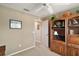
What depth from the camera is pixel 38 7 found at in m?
1.76

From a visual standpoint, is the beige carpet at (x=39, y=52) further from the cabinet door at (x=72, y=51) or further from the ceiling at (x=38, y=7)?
the ceiling at (x=38, y=7)

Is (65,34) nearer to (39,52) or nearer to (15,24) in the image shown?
(39,52)

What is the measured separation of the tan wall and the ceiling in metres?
0.08

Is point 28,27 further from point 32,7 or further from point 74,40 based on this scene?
point 74,40

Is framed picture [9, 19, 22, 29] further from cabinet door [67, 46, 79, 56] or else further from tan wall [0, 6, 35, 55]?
cabinet door [67, 46, 79, 56]

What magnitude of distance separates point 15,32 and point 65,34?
974 mm

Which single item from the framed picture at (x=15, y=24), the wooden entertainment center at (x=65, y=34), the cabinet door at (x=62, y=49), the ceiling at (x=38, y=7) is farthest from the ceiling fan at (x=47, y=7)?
the cabinet door at (x=62, y=49)

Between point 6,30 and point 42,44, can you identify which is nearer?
point 6,30

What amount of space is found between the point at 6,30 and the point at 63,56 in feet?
3.78

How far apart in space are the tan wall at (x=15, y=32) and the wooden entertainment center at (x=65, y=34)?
1.48 feet

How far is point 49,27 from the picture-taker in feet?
6.37

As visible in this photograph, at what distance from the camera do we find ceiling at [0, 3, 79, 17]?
1.68 meters

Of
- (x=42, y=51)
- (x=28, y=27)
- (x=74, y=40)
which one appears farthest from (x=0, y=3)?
(x=74, y=40)

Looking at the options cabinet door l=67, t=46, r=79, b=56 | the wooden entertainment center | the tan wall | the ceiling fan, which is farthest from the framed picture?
cabinet door l=67, t=46, r=79, b=56
